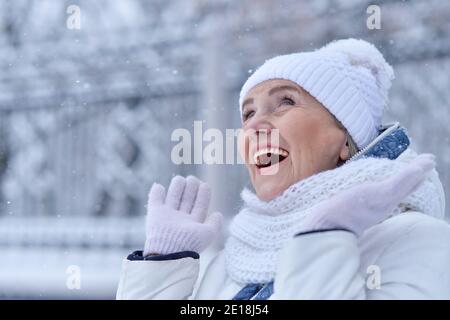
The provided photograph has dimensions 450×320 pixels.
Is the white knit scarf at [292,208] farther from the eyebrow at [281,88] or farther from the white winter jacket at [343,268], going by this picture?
the eyebrow at [281,88]

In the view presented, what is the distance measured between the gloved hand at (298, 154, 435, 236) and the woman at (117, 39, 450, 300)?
0.9 inches

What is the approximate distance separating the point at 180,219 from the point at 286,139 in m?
0.21

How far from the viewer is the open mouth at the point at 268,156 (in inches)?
41.1

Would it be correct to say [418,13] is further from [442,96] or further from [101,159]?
[101,159]

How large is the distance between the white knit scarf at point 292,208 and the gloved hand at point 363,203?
12 cm

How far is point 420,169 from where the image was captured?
2.72 ft

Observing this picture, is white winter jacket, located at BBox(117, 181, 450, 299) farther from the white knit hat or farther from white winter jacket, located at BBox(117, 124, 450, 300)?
the white knit hat

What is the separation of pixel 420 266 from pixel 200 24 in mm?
2452

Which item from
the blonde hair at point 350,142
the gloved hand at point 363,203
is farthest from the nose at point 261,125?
the gloved hand at point 363,203

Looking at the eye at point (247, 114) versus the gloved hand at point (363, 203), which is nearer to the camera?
the gloved hand at point (363, 203)

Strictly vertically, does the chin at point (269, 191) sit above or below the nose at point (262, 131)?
below
